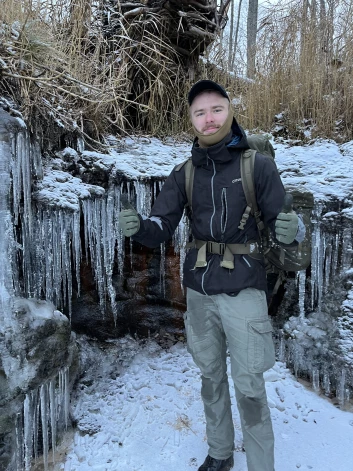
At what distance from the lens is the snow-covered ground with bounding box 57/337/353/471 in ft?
7.30

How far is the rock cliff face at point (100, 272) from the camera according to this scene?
2.21 m

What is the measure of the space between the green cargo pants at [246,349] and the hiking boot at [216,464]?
311 mm

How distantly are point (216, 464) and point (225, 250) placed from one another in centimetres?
120

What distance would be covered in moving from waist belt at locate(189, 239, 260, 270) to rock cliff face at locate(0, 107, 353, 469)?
1110 millimetres

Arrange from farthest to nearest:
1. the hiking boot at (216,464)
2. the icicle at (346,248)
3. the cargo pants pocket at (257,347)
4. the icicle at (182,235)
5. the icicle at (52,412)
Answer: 1. the icicle at (182,235)
2. the icicle at (346,248)
3. the icicle at (52,412)
4. the hiking boot at (216,464)
5. the cargo pants pocket at (257,347)

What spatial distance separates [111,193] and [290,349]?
190 centimetres

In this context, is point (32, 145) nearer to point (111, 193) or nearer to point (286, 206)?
point (111, 193)

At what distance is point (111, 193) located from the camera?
9.45 ft

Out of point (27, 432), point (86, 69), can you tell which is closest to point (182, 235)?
point (27, 432)

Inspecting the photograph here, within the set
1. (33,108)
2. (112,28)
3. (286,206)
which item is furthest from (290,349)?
(112,28)

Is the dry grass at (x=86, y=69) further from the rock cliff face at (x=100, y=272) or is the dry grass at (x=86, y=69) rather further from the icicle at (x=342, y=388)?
the icicle at (x=342, y=388)

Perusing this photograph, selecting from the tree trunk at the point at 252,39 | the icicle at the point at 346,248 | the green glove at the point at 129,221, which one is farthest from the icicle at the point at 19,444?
the tree trunk at the point at 252,39

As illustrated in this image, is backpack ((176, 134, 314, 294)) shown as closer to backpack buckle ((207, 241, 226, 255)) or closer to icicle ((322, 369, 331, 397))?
backpack buckle ((207, 241, 226, 255))

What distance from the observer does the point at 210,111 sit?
179 cm
